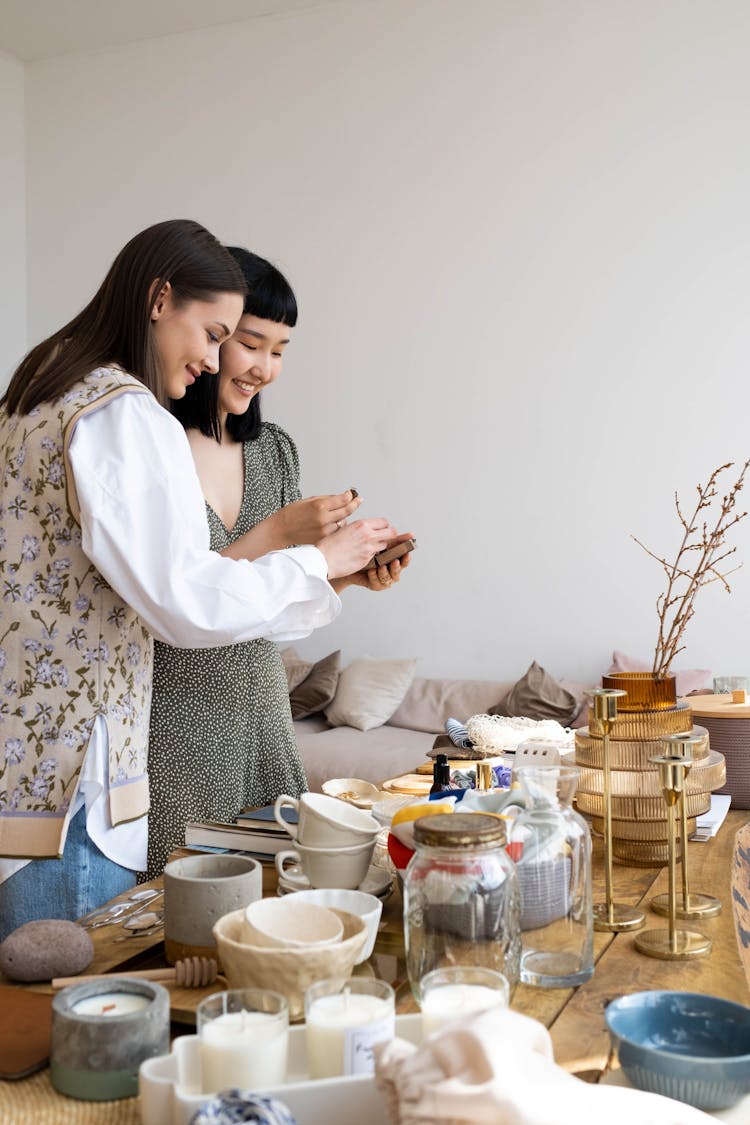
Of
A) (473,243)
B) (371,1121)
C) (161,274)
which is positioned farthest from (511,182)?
(371,1121)

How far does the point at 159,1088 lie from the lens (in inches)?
28.8

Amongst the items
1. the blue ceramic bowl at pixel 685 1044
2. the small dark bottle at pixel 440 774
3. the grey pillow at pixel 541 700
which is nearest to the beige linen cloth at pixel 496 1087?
the blue ceramic bowl at pixel 685 1044

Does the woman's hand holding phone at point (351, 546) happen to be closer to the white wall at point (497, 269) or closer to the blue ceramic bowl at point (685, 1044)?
the blue ceramic bowl at point (685, 1044)

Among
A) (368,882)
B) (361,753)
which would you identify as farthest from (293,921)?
(361,753)

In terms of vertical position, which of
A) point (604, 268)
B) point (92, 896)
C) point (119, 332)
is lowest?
point (92, 896)

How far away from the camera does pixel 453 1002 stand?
79cm

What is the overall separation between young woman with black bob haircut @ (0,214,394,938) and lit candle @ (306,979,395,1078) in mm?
600

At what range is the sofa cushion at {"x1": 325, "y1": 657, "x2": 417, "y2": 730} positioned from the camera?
4559 millimetres

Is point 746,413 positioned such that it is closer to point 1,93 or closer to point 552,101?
point 552,101

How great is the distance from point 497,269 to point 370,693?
1.90 metres

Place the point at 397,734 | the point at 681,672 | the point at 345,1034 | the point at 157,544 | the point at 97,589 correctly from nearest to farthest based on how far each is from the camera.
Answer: the point at 345,1034, the point at 157,544, the point at 97,589, the point at 681,672, the point at 397,734

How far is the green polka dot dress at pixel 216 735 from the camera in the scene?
5.71 feet

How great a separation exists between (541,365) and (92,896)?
360 centimetres

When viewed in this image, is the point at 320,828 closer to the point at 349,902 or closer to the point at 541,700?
the point at 349,902
